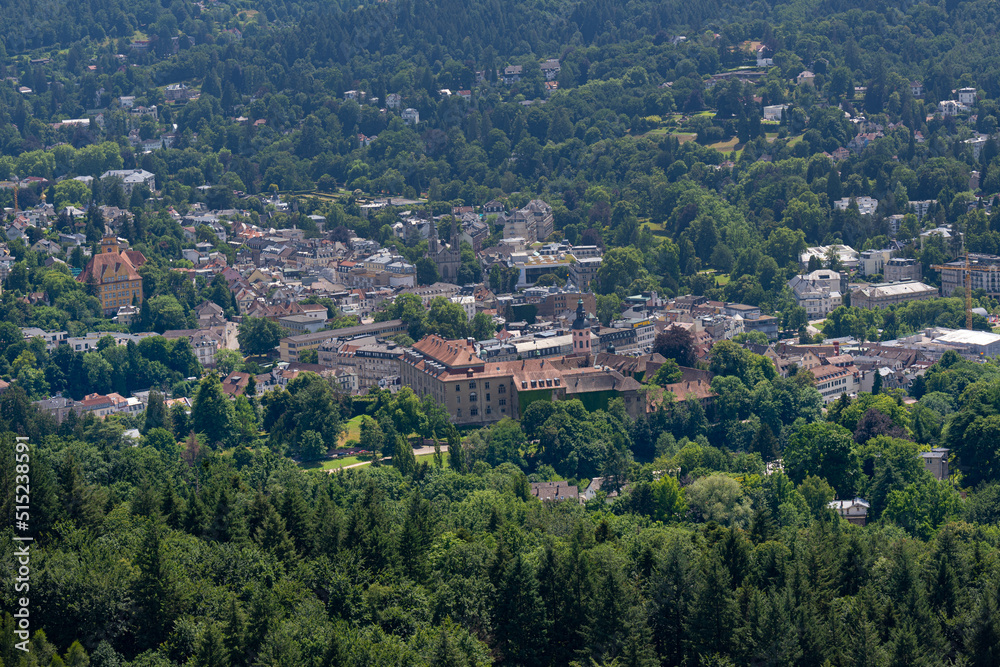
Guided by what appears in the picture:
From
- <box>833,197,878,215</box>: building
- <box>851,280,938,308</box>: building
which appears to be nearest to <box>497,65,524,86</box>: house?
<box>833,197,878,215</box>: building

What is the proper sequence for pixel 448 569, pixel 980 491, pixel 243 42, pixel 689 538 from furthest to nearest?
1. pixel 243 42
2. pixel 980 491
3. pixel 689 538
4. pixel 448 569

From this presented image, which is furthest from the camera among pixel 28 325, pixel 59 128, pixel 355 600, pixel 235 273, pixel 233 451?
pixel 59 128

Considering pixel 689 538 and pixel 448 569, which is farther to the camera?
pixel 689 538

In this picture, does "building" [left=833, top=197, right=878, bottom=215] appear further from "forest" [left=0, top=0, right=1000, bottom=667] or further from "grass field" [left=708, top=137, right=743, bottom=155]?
"grass field" [left=708, top=137, right=743, bottom=155]

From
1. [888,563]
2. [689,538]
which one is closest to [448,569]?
[689,538]

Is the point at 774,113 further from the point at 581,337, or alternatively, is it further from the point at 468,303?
the point at 581,337

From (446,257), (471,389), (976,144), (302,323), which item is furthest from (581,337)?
(976,144)

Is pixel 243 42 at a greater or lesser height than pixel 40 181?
greater

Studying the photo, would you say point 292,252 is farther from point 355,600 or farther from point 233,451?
point 355,600
